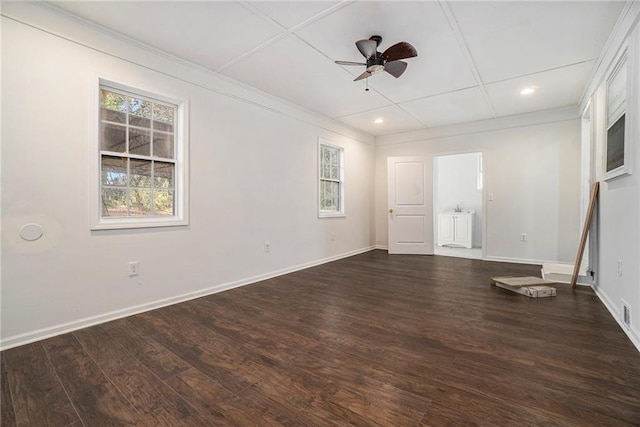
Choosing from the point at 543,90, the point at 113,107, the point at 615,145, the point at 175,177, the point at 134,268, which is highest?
the point at 543,90

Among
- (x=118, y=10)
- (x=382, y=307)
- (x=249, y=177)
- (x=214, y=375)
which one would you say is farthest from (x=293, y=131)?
(x=214, y=375)

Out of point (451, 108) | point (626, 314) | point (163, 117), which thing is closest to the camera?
point (626, 314)

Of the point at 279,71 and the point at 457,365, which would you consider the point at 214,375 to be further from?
the point at 279,71

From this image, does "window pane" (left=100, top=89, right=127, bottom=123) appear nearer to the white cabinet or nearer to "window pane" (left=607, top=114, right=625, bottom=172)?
"window pane" (left=607, top=114, right=625, bottom=172)

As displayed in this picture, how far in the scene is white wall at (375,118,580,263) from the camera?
461 cm

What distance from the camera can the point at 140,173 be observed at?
2877mm

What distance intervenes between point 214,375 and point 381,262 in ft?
12.4

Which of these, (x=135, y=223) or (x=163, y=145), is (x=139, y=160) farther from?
(x=135, y=223)

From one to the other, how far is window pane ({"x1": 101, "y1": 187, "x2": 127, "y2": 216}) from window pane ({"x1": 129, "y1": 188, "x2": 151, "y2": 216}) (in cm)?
7

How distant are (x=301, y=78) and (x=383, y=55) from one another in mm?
1232

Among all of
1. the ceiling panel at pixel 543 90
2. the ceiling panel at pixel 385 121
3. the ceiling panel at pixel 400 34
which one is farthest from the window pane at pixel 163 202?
the ceiling panel at pixel 543 90

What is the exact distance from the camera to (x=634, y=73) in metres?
2.12

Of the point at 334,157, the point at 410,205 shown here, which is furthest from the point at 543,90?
the point at 334,157

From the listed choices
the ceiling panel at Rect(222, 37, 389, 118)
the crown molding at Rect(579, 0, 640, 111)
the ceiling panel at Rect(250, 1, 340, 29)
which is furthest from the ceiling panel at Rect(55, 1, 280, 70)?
the crown molding at Rect(579, 0, 640, 111)
